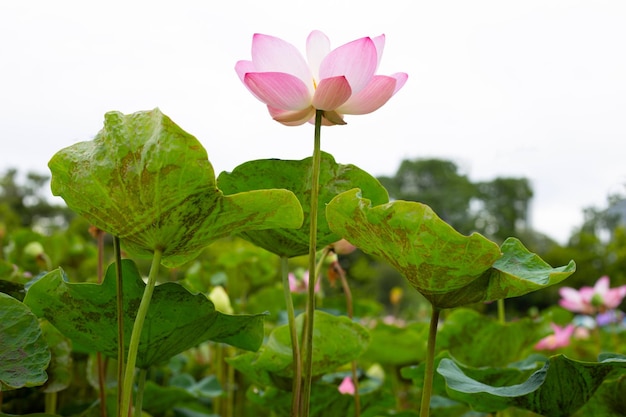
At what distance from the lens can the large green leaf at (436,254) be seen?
1.34ft

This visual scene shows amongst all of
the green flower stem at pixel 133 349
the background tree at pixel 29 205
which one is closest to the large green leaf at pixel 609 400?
the green flower stem at pixel 133 349

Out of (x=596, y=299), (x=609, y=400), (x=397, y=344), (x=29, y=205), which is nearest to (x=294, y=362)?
(x=609, y=400)

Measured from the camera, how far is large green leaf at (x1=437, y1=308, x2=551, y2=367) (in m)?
0.88

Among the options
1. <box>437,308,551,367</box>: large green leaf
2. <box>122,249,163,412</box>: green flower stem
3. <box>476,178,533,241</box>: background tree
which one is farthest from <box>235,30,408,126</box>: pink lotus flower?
<box>476,178,533,241</box>: background tree

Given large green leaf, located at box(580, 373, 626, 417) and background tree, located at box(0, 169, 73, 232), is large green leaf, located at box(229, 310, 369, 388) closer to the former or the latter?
large green leaf, located at box(580, 373, 626, 417)

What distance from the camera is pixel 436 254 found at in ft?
1.37

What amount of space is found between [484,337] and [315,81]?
57cm

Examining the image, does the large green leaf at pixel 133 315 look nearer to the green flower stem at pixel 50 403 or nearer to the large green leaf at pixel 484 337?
the green flower stem at pixel 50 403

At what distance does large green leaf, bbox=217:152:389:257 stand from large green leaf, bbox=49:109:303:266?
0.09 m

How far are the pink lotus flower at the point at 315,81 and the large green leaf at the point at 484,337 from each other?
493 millimetres

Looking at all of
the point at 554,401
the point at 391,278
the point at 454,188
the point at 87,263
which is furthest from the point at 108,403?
the point at 391,278

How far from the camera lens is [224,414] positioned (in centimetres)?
113

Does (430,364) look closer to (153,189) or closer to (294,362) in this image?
(294,362)

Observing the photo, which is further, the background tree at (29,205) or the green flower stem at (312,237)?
the background tree at (29,205)
